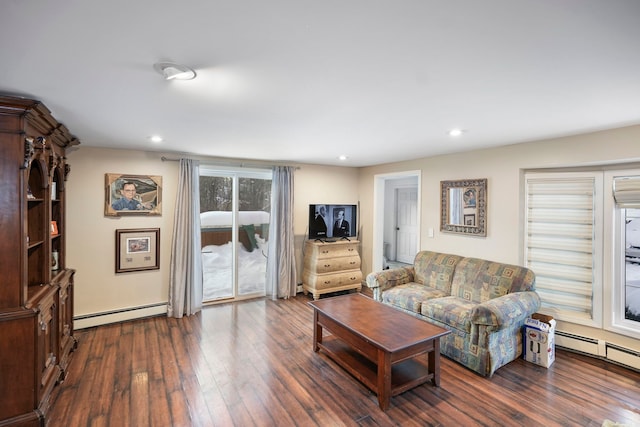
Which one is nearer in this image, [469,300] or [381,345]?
[381,345]

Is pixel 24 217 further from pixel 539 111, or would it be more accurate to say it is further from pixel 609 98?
pixel 609 98

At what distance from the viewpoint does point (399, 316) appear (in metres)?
3.06

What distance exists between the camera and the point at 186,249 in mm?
4379

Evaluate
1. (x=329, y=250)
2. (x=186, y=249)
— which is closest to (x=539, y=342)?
(x=329, y=250)

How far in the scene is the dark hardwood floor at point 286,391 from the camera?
7.50 ft

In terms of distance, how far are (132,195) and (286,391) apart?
3.23 meters

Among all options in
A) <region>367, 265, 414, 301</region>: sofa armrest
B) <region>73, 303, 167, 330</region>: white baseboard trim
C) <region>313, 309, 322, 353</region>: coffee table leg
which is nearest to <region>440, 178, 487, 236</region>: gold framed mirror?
<region>367, 265, 414, 301</region>: sofa armrest

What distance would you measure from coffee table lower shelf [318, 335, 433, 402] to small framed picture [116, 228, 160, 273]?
2692 mm

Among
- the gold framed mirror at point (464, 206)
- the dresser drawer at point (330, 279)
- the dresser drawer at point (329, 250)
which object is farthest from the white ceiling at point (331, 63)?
the dresser drawer at point (330, 279)

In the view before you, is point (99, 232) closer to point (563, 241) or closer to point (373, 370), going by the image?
point (373, 370)

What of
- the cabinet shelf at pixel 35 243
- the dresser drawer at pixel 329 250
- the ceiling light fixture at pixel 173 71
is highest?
the ceiling light fixture at pixel 173 71

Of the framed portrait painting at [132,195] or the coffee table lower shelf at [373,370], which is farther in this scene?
the framed portrait painting at [132,195]

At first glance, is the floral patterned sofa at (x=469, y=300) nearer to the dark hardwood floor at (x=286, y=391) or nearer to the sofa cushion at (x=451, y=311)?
the sofa cushion at (x=451, y=311)

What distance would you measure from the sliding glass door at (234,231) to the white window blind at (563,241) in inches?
150
